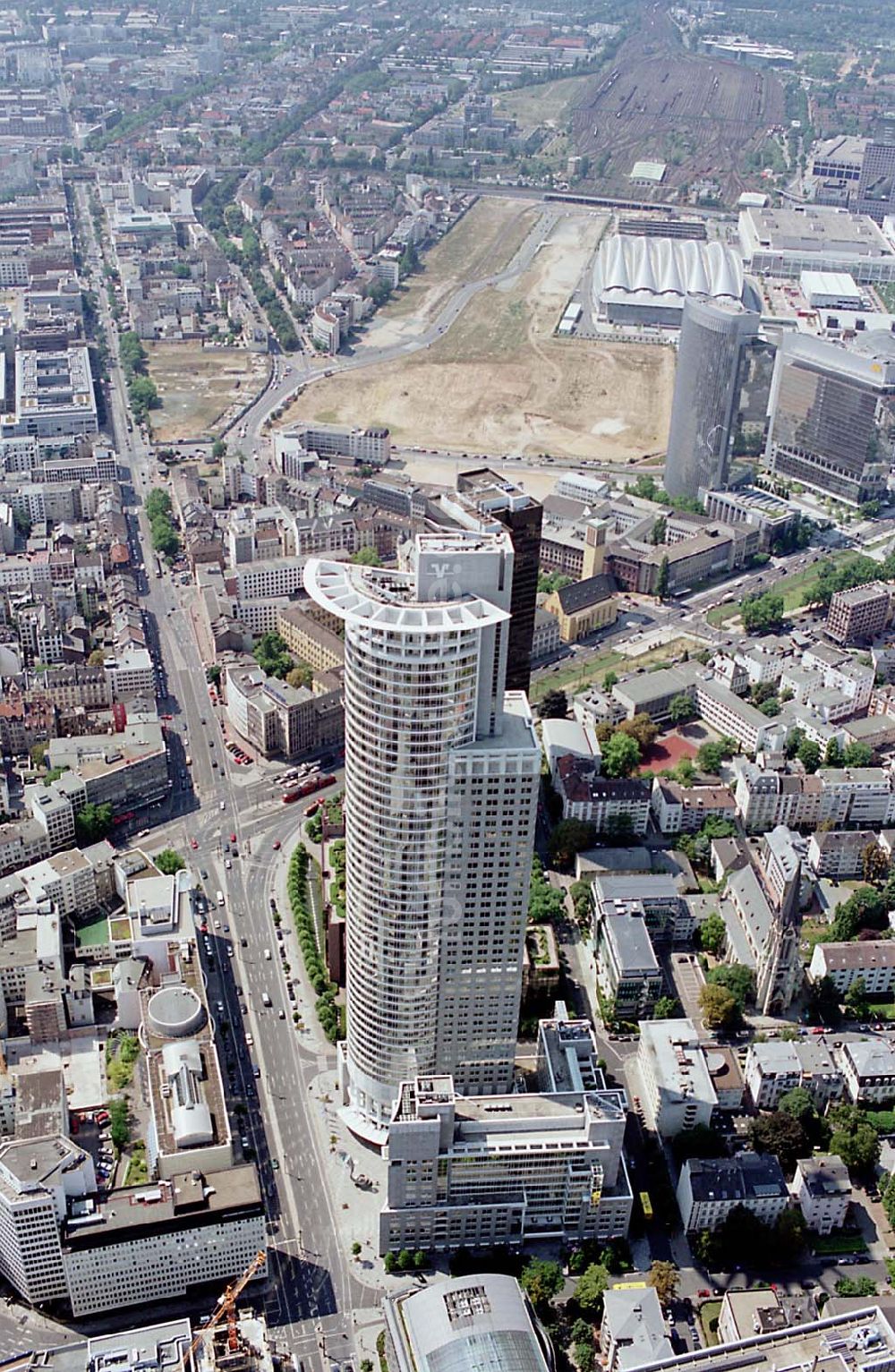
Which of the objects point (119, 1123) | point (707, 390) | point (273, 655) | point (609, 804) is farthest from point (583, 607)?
point (119, 1123)

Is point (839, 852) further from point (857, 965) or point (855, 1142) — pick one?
point (855, 1142)

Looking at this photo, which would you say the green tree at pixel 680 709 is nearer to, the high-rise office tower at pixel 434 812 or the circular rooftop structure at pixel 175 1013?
the high-rise office tower at pixel 434 812

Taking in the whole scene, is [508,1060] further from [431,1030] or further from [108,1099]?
[108,1099]

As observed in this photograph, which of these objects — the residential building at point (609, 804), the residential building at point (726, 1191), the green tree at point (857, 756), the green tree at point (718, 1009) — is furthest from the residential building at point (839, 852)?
the residential building at point (726, 1191)

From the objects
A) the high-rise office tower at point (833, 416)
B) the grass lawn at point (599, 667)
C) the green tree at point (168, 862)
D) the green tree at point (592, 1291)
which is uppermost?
the high-rise office tower at point (833, 416)

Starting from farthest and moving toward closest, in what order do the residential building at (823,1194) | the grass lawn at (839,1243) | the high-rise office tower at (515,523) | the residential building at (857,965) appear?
the high-rise office tower at (515,523)
the residential building at (857,965)
the residential building at (823,1194)
the grass lawn at (839,1243)

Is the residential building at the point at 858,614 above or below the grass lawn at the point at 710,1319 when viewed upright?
above
